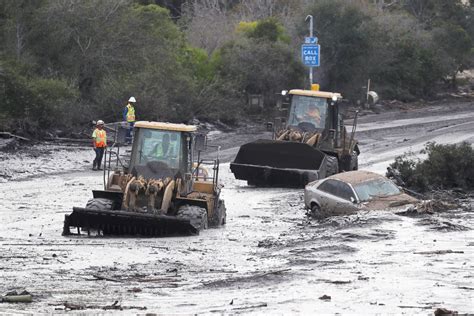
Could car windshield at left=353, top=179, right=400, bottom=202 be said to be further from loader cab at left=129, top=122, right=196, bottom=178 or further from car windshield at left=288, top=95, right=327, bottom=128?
car windshield at left=288, top=95, right=327, bottom=128

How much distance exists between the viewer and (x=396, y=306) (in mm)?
15695

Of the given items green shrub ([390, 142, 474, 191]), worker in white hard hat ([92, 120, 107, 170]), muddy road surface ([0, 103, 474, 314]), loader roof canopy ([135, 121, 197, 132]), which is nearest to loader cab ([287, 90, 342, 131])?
muddy road surface ([0, 103, 474, 314])

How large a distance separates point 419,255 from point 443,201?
28.3 feet

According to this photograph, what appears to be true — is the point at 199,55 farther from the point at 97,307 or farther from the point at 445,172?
the point at 97,307

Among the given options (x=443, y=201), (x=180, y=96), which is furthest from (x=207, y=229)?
(x=180, y=96)

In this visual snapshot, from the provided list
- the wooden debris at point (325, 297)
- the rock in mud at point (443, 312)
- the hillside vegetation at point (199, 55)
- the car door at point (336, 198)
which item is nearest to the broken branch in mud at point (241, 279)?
the wooden debris at point (325, 297)

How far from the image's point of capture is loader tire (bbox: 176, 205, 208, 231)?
23031mm

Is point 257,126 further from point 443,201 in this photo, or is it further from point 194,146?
point 194,146

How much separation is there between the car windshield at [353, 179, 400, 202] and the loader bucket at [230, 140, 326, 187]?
15.5 ft

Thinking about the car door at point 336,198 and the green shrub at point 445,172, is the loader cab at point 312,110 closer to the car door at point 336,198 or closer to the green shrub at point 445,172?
the green shrub at point 445,172

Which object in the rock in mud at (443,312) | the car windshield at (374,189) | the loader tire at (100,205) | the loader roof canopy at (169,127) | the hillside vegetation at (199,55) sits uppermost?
the hillside vegetation at (199,55)

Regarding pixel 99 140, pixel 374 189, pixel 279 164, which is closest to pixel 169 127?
pixel 374 189

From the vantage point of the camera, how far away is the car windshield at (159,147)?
23547mm

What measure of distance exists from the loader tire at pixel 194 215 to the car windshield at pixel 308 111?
10.8m
